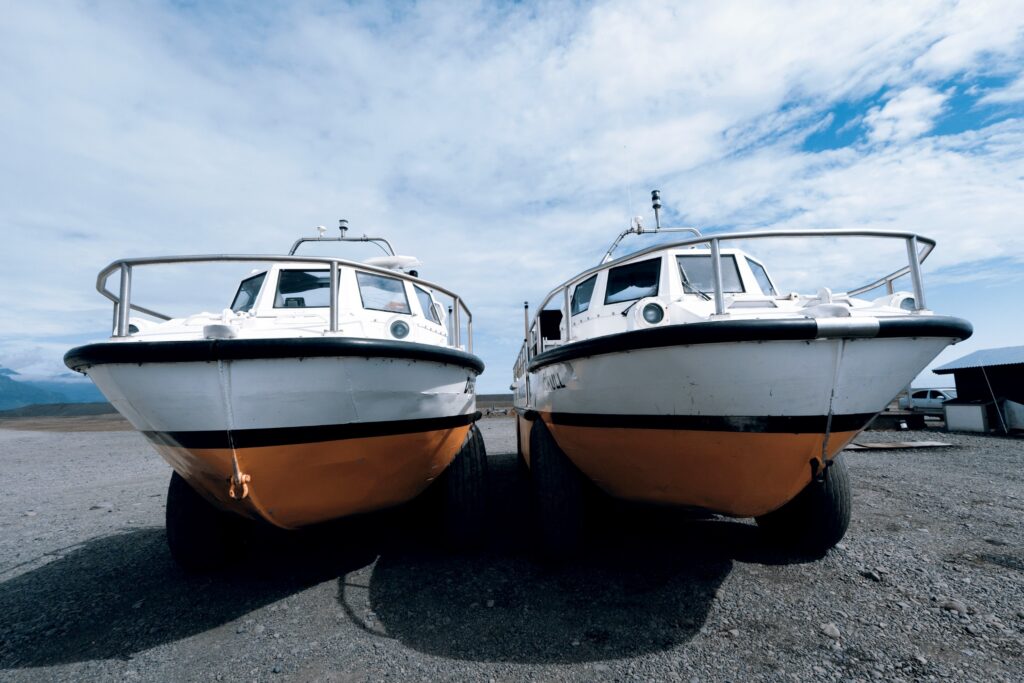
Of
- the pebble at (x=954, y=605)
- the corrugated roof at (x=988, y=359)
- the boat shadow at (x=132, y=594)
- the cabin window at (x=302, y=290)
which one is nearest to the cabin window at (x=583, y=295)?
the cabin window at (x=302, y=290)

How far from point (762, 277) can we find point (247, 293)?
15.3 feet

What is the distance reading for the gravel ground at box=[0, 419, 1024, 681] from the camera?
226 cm

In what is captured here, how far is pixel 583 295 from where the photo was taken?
4797mm

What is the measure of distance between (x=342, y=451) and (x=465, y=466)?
120 centimetres

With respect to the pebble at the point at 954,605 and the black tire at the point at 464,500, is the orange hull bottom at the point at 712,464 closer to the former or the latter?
the pebble at the point at 954,605

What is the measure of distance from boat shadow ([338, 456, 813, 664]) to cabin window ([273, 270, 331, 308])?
211cm

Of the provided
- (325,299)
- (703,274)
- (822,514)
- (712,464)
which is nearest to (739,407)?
(712,464)

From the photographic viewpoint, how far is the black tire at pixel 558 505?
3418 mm

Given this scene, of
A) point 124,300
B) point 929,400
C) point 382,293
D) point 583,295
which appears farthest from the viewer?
point 929,400

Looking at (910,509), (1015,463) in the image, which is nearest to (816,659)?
(910,509)

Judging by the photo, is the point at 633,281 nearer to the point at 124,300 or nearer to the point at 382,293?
the point at 382,293

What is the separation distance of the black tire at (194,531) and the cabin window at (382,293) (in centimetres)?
186

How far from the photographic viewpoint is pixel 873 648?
228 cm

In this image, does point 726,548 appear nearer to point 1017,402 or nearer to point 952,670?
point 952,670
